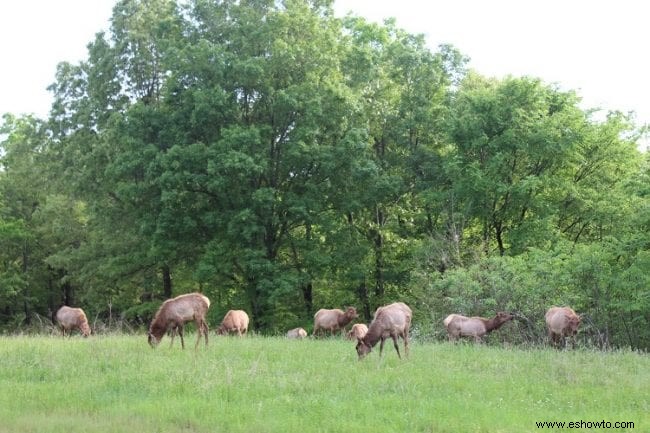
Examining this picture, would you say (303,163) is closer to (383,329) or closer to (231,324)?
(231,324)

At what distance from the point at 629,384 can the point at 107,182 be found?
26036mm

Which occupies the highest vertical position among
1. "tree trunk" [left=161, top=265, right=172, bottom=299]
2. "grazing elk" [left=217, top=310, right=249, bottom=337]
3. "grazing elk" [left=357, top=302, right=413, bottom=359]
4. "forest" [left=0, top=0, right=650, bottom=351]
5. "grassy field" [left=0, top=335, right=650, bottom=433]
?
"forest" [left=0, top=0, right=650, bottom=351]

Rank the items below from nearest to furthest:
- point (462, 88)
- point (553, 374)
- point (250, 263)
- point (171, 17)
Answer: point (553, 374) → point (250, 263) → point (171, 17) → point (462, 88)

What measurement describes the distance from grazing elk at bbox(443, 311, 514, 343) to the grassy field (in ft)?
12.6

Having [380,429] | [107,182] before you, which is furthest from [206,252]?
[380,429]

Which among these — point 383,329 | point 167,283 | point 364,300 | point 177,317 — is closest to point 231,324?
point 177,317

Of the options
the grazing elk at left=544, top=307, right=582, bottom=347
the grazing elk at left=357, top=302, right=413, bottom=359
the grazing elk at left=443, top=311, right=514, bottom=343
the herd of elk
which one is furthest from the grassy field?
the grazing elk at left=443, top=311, right=514, bottom=343

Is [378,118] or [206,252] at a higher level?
[378,118]

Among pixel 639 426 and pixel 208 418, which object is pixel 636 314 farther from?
pixel 208 418

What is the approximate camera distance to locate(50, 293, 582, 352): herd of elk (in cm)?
1507

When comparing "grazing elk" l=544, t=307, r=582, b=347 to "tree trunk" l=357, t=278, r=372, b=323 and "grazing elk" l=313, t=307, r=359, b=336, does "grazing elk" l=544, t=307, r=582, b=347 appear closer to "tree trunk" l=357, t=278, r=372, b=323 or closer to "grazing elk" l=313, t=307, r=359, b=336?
"grazing elk" l=313, t=307, r=359, b=336

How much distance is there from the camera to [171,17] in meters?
31.1

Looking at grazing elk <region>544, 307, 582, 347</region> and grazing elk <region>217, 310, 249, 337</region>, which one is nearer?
grazing elk <region>544, 307, 582, 347</region>

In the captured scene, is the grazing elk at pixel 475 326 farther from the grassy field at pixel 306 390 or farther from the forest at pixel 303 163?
the grassy field at pixel 306 390
